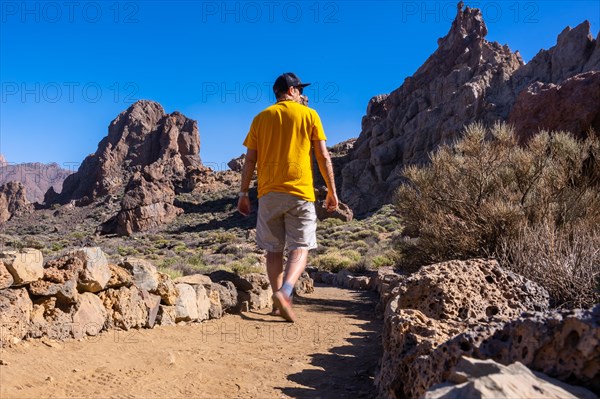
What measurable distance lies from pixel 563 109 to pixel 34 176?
177547 millimetres

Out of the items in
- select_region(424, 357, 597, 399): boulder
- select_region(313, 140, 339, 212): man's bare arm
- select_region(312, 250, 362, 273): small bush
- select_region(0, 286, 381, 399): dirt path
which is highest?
select_region(313, 140, 339, 212): man's bare arm

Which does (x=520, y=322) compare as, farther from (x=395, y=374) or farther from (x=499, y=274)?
(x=499, y=274)

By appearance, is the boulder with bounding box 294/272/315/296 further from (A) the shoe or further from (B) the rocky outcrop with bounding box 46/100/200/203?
(B) the rocky outcrop with bounding box 46/100/200/203

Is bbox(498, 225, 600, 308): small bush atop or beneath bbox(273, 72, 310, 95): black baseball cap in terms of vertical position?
beneath

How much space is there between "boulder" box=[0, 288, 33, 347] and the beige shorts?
216cm

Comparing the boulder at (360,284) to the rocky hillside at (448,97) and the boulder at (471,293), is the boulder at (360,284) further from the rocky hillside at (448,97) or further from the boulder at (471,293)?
the rocky hillside at (448,97)

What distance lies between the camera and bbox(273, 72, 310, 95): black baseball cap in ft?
17.2

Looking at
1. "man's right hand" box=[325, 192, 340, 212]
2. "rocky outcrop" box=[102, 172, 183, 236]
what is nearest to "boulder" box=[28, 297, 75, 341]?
"man's right hand" box=[325, 192, 340, 212]

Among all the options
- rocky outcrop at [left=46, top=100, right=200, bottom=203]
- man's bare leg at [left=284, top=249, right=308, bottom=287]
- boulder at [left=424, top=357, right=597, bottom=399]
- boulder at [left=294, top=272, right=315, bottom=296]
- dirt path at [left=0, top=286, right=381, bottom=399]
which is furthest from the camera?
rocky outcrop at [left=46, top=100, right=200, bottom=203]

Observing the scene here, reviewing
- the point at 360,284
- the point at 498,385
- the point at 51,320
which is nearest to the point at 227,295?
the point at 51,320

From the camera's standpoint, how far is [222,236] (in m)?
33.8

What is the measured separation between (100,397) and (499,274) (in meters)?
3.17

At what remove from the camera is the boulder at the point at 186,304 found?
5668 mm

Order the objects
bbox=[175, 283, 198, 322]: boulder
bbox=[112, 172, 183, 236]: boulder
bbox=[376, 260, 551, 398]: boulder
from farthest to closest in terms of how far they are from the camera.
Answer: bbox=[112, 172, 183, 236]: boulder
bbox=[175, 283, 198, 322]: boulder
bbox=[376, 260, 551, 398]: boulder
